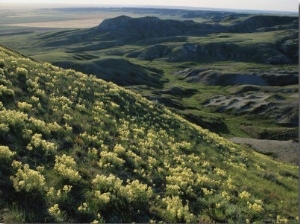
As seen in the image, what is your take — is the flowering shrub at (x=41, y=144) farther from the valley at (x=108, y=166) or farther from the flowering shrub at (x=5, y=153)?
the flowering shrub at (x=5, y=153)

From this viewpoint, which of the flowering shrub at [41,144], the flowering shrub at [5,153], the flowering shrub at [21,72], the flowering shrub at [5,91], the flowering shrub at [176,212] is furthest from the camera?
the flowering shrub at [21,72]

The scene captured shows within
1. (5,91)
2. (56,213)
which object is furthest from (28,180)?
(5,91)

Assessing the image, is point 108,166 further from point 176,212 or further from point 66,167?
point 176,212

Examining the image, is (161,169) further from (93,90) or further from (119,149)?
(93,90)

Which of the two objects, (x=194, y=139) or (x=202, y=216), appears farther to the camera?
(x=194, y=139)

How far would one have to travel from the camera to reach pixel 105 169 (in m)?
15.0

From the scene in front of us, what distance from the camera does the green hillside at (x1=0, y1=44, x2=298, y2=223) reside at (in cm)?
1158

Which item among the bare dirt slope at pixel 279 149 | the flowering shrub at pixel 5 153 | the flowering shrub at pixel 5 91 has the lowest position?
the bare dirt slope at pixel 279 149

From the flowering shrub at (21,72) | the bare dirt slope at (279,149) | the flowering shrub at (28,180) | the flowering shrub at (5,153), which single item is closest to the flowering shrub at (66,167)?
the flowering shrub at (28,180)

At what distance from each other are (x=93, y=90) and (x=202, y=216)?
17.1 meters

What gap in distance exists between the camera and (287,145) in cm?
6588

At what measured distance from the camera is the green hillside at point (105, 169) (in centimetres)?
1158

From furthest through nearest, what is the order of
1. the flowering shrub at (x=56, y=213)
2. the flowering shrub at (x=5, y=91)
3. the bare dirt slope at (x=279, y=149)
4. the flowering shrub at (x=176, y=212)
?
the bare dirt slope at (x=279, y=149)
the flowering shrub at (x=5, y=91)
the flowering shrub at (x=176, y=212)
the flowering shrub at (x=56, y=213)

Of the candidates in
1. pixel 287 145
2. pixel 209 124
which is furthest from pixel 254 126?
pixel 287 145
